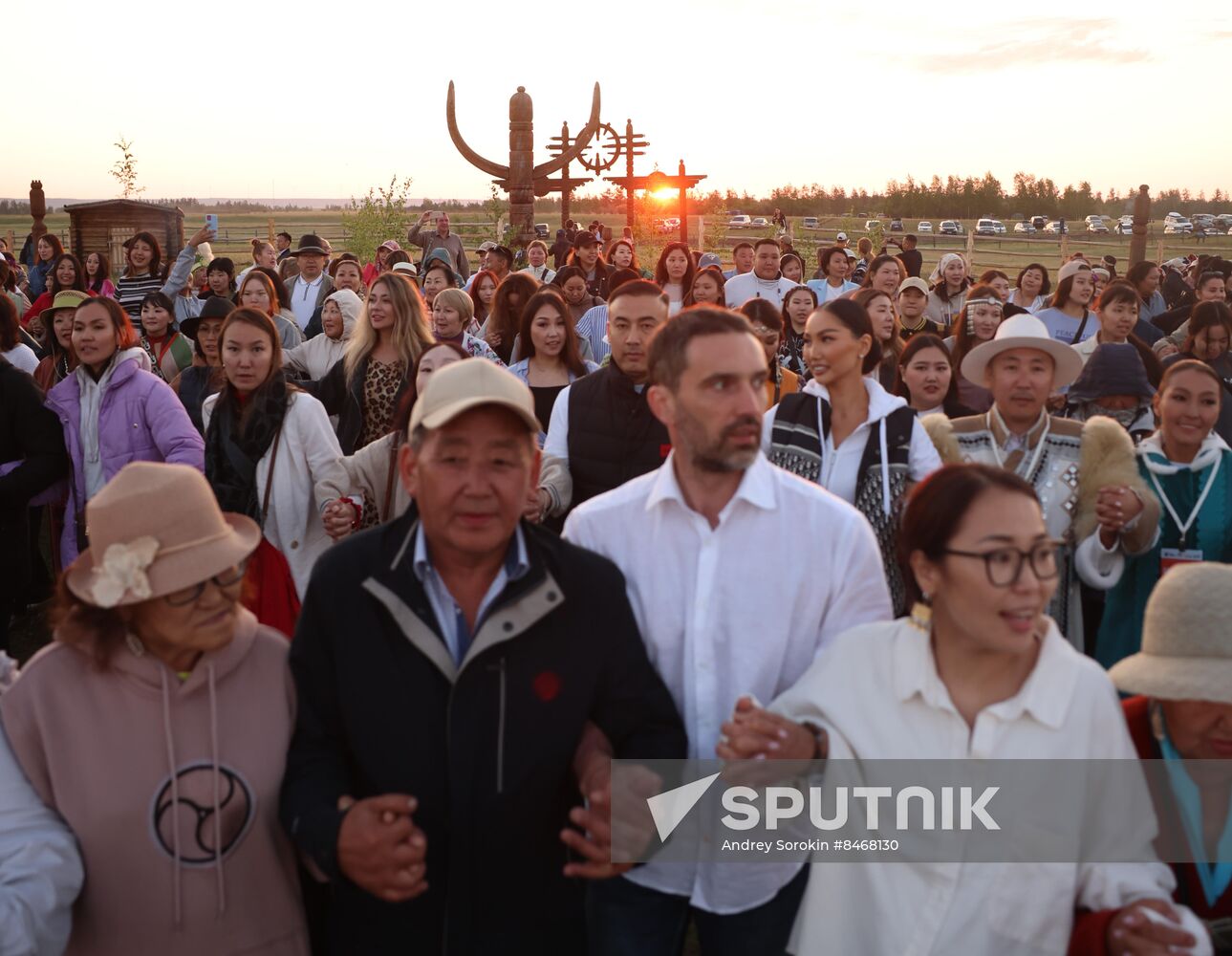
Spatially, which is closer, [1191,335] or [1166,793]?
[1166,793]

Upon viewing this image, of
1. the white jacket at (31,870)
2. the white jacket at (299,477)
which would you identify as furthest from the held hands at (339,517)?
the white jacket at (31,870)

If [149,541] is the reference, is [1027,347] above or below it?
above

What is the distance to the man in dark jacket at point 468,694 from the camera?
2.31 metres

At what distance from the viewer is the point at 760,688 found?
104 inches

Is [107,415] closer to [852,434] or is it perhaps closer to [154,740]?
[154,740]

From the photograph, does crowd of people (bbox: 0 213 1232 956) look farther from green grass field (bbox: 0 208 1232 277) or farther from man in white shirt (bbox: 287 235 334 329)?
green grass field (bbox: 0 208 1232 277)

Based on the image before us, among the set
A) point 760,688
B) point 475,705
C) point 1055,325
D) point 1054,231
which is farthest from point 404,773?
point 1054,231

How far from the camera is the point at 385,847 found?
214cm

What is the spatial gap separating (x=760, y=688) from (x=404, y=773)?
2.93 feet

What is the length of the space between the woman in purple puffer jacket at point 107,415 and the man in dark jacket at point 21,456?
12cm

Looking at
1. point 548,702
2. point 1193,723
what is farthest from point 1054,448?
point 548,702

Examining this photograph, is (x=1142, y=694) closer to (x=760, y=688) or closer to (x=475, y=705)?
(x=760, y=688)

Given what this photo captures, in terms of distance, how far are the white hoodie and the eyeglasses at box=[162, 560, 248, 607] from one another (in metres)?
2.06

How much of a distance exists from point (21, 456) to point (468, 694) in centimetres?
397
